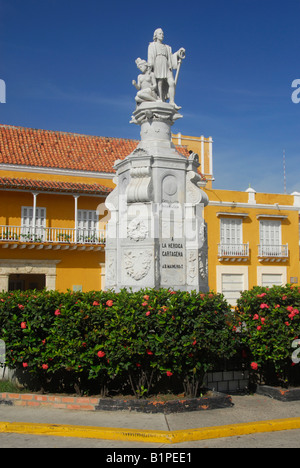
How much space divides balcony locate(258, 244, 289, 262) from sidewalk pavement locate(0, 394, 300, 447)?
21.4m

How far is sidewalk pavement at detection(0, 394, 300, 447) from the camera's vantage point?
522 cm

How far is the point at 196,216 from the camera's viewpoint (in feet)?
27.0

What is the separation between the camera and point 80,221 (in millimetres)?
23719

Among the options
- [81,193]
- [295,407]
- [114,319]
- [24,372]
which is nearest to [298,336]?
[295,407]

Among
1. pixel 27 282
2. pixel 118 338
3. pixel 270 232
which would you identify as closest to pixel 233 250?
pixel 270 232

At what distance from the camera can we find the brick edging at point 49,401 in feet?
20.6

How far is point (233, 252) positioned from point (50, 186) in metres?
10.9

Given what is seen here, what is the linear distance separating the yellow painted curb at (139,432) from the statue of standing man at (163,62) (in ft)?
18.6

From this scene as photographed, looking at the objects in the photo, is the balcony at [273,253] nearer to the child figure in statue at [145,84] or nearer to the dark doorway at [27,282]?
the dark doorway at [27,282]

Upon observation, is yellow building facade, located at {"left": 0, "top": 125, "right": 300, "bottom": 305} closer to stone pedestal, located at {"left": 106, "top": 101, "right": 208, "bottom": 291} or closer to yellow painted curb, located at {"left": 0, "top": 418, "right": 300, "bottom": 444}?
stone pedestal, located at {"left": 106, "top": 101, "right": 208, "bottom": 291}

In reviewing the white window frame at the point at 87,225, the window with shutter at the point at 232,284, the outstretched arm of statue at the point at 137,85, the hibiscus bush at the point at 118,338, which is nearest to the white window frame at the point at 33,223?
the white window frame at the point at 87,225

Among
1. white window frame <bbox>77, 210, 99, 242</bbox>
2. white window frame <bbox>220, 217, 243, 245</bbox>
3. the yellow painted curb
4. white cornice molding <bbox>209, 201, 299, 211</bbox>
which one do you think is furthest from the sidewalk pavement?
white cornice molding <bbox>209, 201, 299, 211</bbox>

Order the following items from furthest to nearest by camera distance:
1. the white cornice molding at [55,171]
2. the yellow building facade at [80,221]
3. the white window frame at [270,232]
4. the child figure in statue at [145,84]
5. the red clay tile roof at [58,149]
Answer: the white window frame at [270,232] → the red clay tile roof at [58,149] → the white cornice molding at [55,171] → the yellow building facade at [80,221] → the child figure in statue at [145,84]
